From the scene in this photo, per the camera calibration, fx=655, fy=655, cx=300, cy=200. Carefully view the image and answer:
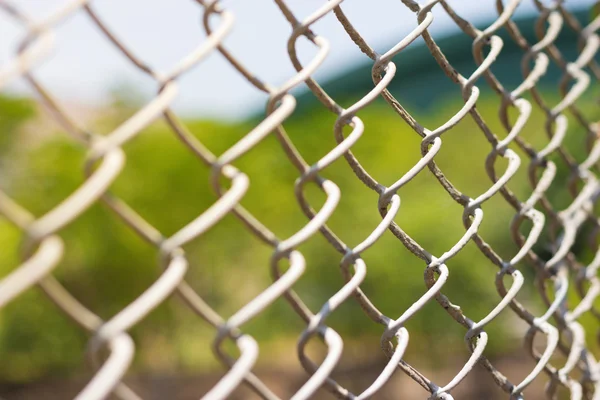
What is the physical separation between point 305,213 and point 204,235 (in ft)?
20.8

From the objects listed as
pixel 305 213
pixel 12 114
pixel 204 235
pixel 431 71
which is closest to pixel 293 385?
pixel 204 235

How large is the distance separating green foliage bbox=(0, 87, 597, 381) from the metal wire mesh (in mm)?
4505

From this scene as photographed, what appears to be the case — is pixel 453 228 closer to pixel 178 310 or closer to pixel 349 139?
pixel 178 310

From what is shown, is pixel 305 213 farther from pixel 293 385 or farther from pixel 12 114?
pixel 12 114

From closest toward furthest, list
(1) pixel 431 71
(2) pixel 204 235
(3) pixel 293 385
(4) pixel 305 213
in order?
(4) pixel 305 213, (3) pixel 293 385, (2) pixel 204 235, (1) pixel 431 71

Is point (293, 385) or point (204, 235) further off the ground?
point (204, 235)

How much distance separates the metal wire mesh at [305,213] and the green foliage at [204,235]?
451 centimetres

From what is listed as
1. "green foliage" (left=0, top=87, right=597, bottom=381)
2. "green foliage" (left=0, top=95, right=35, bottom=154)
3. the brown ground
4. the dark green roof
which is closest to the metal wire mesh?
the brown ground

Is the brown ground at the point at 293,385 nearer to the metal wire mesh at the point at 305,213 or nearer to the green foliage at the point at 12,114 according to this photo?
the green foliage at the point at 12,114

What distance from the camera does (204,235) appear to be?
686cm

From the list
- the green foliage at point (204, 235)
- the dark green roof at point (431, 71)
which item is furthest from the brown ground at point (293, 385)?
the dark green roof at point (431, 71)

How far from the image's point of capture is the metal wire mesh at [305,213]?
38 centimetres

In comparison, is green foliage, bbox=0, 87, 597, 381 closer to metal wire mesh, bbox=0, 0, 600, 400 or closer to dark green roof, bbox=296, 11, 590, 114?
dark green roof, bbox=296, 11, 590, 114

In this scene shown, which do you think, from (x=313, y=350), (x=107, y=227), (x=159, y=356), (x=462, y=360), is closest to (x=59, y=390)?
(x=159, y=356)
